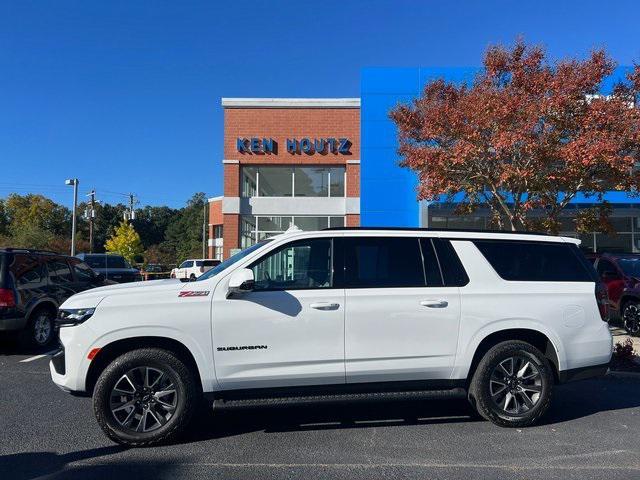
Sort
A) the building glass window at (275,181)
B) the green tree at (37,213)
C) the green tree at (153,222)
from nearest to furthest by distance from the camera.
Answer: the building glass window at (275,181) → the green tree at (37,213) → the green tree at (153,222)

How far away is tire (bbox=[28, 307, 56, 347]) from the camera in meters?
9.37

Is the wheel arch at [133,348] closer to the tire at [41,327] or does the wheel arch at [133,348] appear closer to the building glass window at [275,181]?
the tire at [41,327]

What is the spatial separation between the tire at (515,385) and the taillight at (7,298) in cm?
748

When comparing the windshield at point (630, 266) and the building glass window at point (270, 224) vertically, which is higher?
the building glass window at point (270, 224)

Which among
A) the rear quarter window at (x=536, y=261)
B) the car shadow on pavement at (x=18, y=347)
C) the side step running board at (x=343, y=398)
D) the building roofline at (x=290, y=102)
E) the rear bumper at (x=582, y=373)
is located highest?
the building roofline at (x=290, y=102)

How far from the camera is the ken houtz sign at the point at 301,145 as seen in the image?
23922 mm

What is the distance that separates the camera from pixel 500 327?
523 centimetres

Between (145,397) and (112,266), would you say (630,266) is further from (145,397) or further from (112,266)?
(112,266)

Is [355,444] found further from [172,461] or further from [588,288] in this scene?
[588,288]

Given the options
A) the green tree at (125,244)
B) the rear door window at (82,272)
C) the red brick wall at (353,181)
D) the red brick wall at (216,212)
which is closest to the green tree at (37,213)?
the green tree at (125,244)

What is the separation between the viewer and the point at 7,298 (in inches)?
348

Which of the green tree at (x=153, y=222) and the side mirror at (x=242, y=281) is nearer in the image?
the side mirror at (x=242, y=281)

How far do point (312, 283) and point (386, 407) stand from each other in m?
1.90

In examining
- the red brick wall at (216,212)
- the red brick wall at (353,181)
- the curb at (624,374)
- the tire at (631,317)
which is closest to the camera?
the curb at (624,374)
